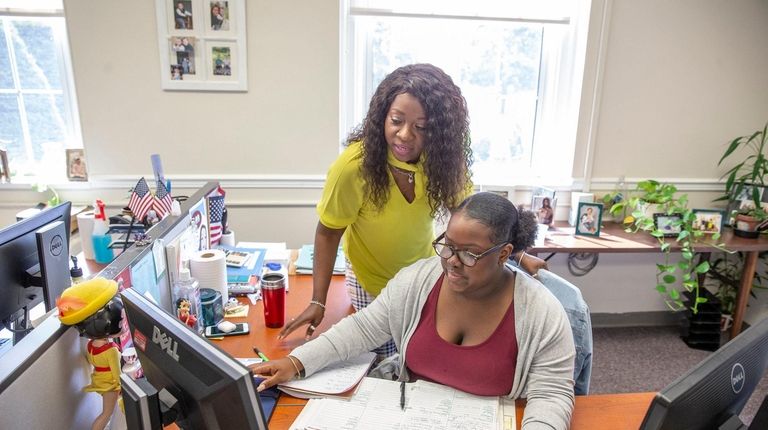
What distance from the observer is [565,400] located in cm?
105

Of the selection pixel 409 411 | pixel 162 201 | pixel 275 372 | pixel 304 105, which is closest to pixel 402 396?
pixel 409 411

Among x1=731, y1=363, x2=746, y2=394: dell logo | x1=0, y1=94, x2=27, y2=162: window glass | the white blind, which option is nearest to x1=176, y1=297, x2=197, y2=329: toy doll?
x1=731, y1=363, x2=746, y2=394: dell logo

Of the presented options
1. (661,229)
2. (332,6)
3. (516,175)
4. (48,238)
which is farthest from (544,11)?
(48,238)

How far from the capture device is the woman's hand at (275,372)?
1.09 meters

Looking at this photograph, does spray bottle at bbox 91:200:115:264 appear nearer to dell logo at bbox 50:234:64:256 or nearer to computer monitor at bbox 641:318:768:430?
dell logo at bbox 50:234:64:256

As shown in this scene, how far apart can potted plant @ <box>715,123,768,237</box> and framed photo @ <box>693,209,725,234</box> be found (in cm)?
10

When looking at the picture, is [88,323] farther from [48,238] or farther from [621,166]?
[621,166]

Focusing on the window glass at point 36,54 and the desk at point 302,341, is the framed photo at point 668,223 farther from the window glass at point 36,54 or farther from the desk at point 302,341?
the window glass at point 36,54

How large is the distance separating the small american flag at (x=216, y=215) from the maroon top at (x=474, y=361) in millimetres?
1125

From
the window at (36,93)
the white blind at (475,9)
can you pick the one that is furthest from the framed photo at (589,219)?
the window at (36,93)

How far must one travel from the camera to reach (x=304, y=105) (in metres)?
2.60

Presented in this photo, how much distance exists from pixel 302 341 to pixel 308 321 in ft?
0.20

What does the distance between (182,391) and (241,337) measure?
0.71 meters

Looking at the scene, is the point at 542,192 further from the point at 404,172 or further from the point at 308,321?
the point at 308,321
